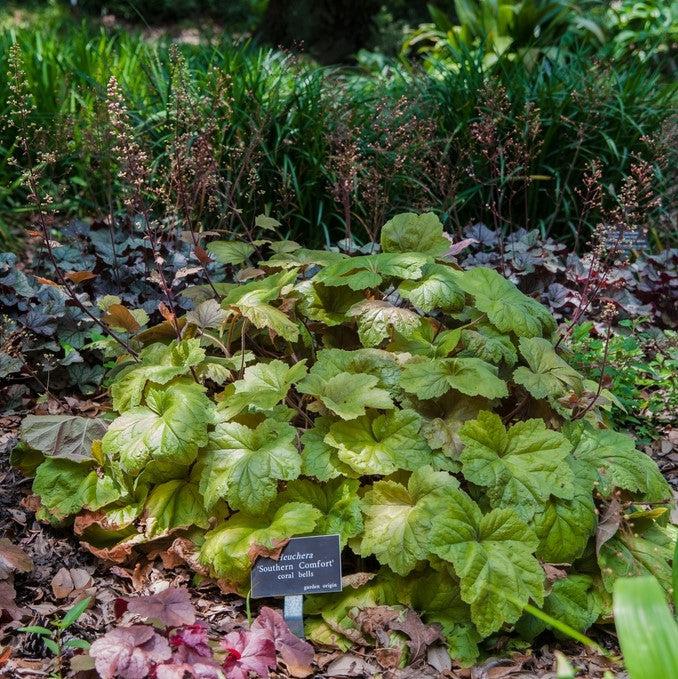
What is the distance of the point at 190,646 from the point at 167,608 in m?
0.12

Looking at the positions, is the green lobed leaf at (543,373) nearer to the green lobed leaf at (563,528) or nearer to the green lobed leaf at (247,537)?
the green lobed leaf at (563,528)

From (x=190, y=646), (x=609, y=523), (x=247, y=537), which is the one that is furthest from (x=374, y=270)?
(x=190, y=646)

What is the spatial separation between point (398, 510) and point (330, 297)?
2.95 ft

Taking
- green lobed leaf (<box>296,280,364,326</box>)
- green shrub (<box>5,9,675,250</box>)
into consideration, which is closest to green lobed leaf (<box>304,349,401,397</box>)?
green lobed leaf (<box>296,280,364,326</box>)

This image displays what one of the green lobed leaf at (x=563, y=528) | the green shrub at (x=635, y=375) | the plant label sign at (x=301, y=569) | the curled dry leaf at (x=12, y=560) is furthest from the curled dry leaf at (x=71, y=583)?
the green shrub at (x=635, y=375)

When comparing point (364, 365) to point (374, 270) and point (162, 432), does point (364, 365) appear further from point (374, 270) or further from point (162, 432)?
point (162, 432)

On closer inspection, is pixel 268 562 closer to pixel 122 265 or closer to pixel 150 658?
pixel 150 658

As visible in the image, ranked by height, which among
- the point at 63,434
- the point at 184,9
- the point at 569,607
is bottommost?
the point at 569,607

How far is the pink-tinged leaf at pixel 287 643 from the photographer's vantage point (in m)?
1.92

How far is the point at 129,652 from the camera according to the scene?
173cm

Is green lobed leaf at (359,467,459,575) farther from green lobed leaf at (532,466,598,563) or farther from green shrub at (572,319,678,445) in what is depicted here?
green shrub at (572,319,678,445)

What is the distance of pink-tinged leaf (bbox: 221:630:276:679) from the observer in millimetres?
1818

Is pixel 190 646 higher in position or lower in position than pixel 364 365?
lower

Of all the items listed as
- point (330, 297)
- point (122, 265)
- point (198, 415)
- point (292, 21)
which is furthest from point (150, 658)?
point (292, 21)
